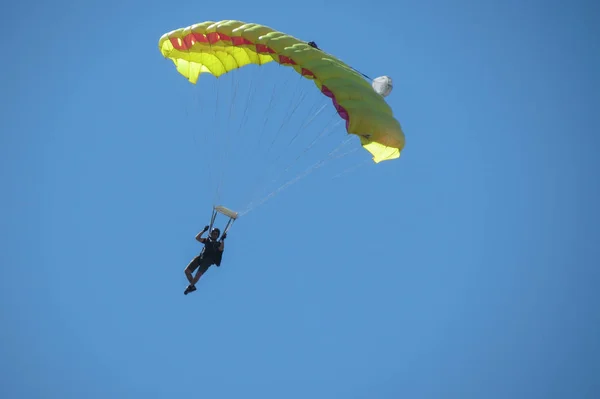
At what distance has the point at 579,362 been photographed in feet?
333

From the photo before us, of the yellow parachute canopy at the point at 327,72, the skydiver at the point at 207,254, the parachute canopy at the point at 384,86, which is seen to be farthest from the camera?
the parachute canopy at the point at 384,86

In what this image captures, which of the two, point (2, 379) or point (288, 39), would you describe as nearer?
point (288, 39)

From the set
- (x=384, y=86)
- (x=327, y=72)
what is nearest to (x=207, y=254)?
(x=327, y=72)

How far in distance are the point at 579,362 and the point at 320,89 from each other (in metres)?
93.7

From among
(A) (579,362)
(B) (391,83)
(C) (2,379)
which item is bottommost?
(C) (2,379)

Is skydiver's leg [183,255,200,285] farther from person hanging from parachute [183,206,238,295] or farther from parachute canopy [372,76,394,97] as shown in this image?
parachute canopy [372,76,394,97]

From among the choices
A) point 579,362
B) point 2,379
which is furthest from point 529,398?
point 2,379

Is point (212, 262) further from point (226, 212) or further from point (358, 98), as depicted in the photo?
point (358, 98)

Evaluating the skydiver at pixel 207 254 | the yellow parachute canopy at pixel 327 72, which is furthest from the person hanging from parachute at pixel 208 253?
the yellow parachute canopy at pixel 327 72

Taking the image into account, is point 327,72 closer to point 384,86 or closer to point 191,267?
point 384,86

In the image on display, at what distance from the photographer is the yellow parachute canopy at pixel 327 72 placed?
51.4ft

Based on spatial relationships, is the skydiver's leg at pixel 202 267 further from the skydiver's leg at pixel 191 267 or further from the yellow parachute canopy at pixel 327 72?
the yellow parachute canopy at pixel 327 72

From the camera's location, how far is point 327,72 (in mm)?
15984

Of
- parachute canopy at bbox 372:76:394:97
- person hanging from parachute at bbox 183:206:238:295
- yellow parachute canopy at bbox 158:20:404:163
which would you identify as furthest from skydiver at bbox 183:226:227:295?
parachute canopy at bbox 372:76:394:97
